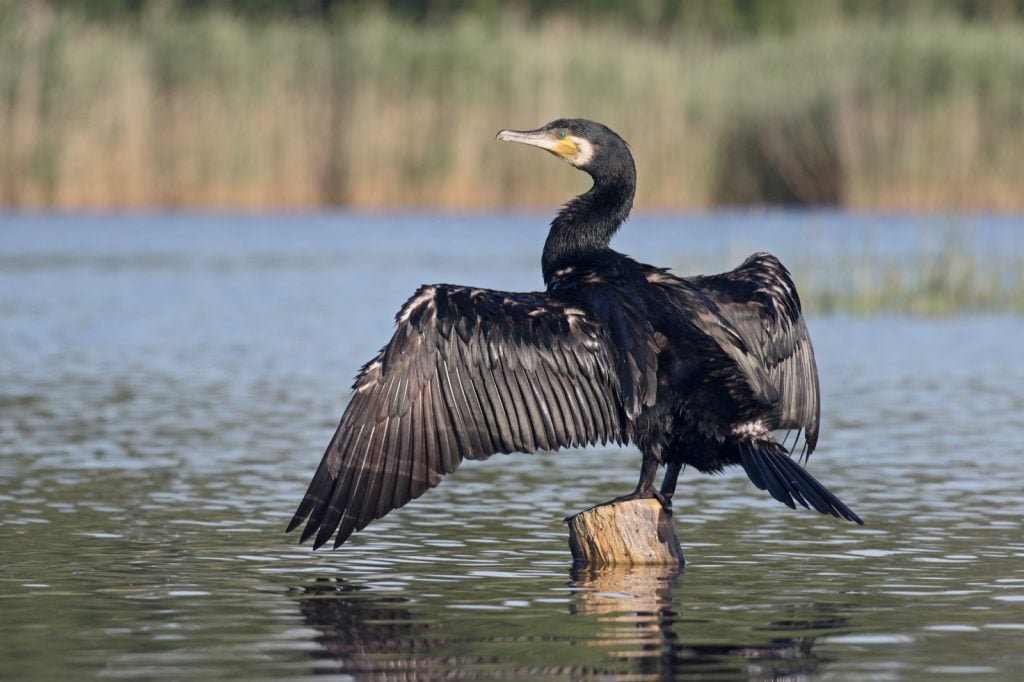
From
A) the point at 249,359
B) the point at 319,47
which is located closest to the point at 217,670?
the point at 249,359

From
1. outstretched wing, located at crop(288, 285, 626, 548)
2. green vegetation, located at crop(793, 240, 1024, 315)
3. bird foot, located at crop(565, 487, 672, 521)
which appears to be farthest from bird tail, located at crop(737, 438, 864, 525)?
green vegetation, located at crop(793, 240, 1024, 315)

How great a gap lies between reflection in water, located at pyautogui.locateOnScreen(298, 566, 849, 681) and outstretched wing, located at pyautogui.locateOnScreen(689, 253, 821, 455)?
3.73 feet

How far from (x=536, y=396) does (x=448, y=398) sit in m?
0.29

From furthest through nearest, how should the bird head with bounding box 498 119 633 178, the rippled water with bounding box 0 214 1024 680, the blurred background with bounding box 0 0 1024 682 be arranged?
Result: 1. the bird head with bounding box 498 119 633 178
2. the blurred background with bounding box 0 0 1024 682
3. the rippled water with bounding box 0 214 1024 680

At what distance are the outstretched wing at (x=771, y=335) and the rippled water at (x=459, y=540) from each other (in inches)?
19.8

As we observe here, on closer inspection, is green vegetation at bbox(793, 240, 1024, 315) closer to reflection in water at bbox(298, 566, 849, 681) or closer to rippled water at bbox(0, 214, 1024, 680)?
rippled water at bbox(0, 214, 1024, 680)

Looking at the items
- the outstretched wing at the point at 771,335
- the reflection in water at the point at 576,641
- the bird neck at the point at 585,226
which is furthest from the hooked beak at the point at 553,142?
the reflection in water at the point at 576,641

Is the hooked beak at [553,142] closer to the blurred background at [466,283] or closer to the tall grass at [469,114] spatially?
the blurred background at [466,283]

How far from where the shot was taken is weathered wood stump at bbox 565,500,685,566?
7.51 meters

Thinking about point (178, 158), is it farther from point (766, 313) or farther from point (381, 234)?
point (766, 313)

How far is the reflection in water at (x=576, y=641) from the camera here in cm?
565

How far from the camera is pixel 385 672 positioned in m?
5.66

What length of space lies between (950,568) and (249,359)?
8.57 metres

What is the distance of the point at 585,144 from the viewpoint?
8453 mm
